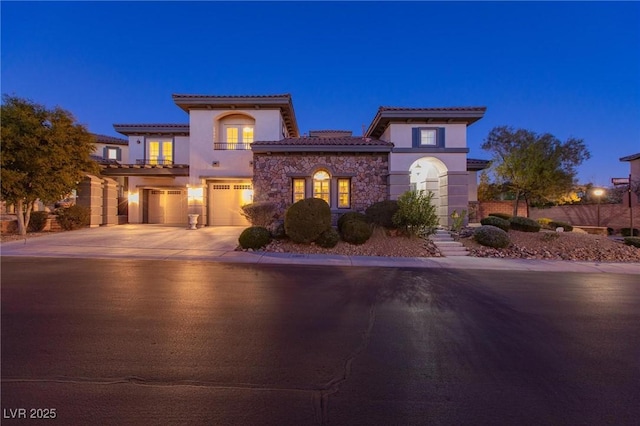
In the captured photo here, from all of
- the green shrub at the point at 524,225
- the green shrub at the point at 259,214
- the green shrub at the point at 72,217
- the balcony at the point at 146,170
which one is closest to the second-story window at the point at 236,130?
the balcony at the point at 146,170

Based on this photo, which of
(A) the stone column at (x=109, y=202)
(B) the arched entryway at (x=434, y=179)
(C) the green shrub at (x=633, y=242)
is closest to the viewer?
(C) the green shrub at (x=633, y=242)

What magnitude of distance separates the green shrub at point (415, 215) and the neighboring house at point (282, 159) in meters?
3.18

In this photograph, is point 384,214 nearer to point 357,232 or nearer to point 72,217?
point 357,232

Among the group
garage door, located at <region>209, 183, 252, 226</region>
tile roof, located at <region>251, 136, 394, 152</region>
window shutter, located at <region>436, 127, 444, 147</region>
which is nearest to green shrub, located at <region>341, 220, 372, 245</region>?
tile roof, located at <region>251, 136, 394, 152</region>

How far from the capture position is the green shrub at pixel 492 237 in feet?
43.9

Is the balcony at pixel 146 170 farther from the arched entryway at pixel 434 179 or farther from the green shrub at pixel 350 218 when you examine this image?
the arched entryway at pixel 434 179

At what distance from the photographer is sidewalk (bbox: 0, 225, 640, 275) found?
35.4 feet

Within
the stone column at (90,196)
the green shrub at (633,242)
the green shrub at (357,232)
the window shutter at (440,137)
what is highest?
the window shutter at (440,137)

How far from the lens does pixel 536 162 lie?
→ 803 inches

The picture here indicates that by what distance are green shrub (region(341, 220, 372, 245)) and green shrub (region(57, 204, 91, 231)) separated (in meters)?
16.2

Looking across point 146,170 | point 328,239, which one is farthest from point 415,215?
point 146,170

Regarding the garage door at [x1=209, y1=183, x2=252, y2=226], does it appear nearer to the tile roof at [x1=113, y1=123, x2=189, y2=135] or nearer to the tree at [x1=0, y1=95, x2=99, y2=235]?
the tile roof at [x1=113, y1=123, x2=189, y2=135]

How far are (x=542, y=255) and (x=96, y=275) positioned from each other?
15.5 meters

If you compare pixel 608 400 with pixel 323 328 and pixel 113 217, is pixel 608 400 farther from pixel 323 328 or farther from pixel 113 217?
pixel 113 217
